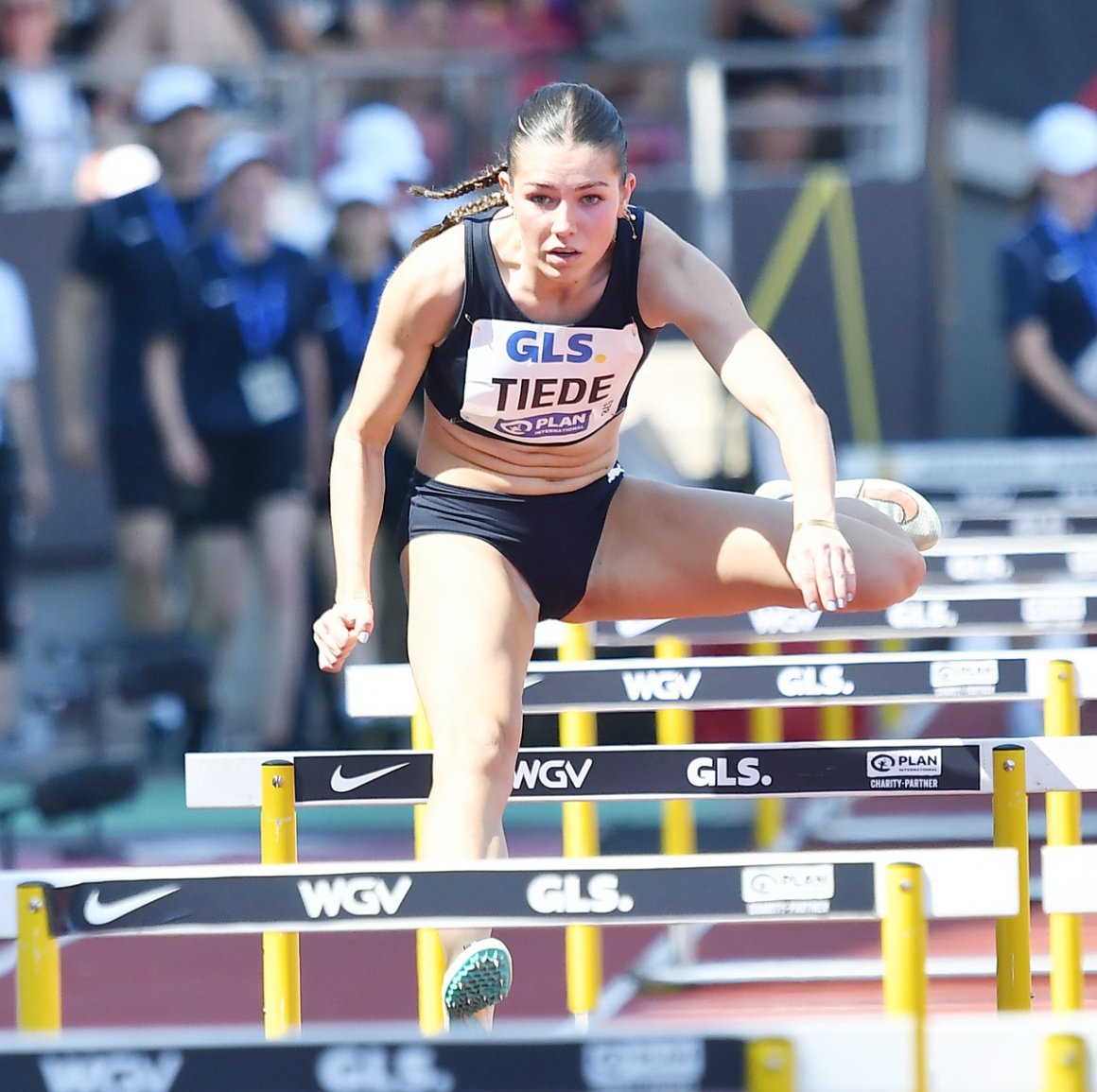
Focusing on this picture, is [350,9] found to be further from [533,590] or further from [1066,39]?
[533,590]

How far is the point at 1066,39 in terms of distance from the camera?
37.6ft

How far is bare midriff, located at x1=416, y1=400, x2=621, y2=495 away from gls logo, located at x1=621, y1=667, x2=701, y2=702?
0.52 m

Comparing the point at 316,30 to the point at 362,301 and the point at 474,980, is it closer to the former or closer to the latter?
the point at 362,301

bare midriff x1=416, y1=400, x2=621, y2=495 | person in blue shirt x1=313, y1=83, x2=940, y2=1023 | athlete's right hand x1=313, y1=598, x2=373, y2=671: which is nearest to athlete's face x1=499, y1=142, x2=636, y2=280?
person in blue shirt x1=313, y1=83, x2=940, y2=1023

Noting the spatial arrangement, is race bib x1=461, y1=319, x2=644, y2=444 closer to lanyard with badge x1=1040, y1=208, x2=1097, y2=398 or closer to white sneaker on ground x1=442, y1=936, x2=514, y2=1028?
white sneaker on ground x1=442, y1=936, x2=514, y2=1028

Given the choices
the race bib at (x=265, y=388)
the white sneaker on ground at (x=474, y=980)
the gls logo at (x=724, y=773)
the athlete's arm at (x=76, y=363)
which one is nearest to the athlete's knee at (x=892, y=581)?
the gls logo at (x=724, y=773)

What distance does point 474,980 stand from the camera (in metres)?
3.47

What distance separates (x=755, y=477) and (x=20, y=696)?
12.2 ft

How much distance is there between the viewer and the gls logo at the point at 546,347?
4105 mm

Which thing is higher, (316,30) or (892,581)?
(316,30)

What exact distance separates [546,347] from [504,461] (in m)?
0.33

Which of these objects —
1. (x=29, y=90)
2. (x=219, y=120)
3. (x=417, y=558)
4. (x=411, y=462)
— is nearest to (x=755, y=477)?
(x=411, y=462)

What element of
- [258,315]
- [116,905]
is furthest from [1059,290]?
[116,905]

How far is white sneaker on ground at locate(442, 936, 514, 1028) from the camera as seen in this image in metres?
3.47
